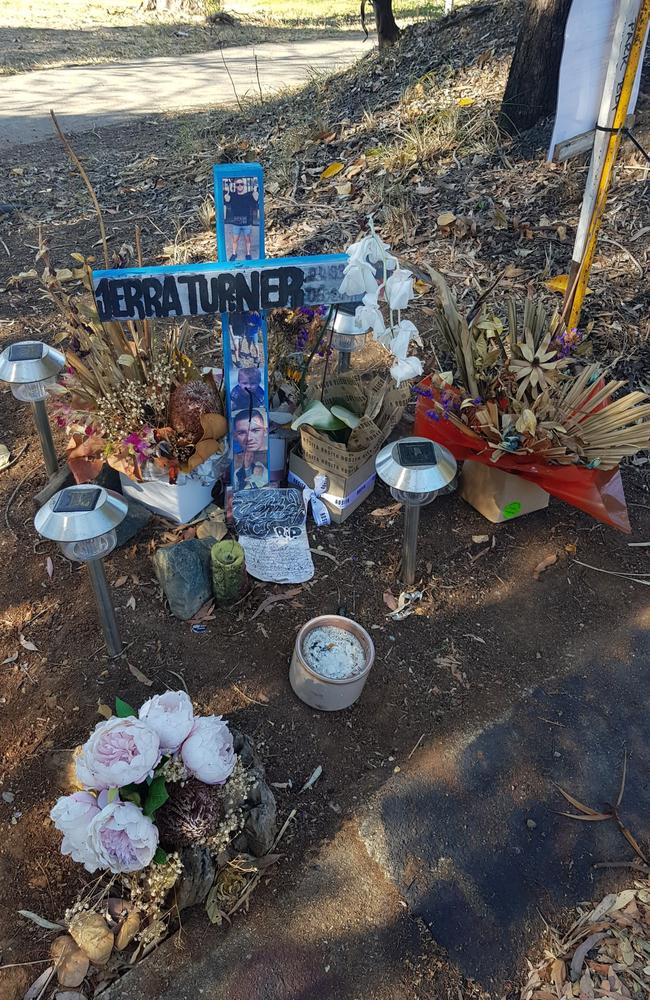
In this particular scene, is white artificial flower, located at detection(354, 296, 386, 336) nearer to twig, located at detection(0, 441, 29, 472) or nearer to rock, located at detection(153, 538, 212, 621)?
rock, located at detection(153, 538, 212, 621)

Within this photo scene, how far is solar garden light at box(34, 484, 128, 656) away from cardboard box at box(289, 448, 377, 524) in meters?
1.10

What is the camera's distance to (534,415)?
9.02 feet

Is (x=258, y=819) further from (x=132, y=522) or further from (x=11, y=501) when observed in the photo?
(x=11, y=501)

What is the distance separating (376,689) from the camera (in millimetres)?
2510

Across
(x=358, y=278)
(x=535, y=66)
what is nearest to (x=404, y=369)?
(x=358, y=278)

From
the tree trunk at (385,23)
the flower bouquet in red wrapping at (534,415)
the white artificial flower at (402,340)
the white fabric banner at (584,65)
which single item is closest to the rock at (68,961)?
the white artificial flower at (402,340)

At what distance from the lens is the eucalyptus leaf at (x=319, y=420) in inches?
117

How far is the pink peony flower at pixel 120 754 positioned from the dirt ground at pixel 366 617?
544 mm

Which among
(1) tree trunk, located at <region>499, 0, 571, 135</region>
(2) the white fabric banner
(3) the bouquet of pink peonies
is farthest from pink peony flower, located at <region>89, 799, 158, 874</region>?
(1) tree trunk, located at <region>499, 0, 571, 135</region>

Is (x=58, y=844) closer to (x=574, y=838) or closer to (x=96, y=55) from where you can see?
(x=574, y=838)

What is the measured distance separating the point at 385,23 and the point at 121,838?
31.8 feet

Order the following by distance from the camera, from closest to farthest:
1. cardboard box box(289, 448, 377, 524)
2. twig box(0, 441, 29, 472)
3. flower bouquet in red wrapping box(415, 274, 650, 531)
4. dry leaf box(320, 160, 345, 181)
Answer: flower bouquet in red wrapping box(415, 274, 650, 531) < cardboard box box(289, 448, 377, 524) < twig box(0, 441, 29, 472) < dry leaf box(320, 160, 345, 181)

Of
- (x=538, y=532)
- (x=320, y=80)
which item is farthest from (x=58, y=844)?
(x=320, y=80)

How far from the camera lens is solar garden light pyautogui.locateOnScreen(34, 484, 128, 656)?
6.66ft
